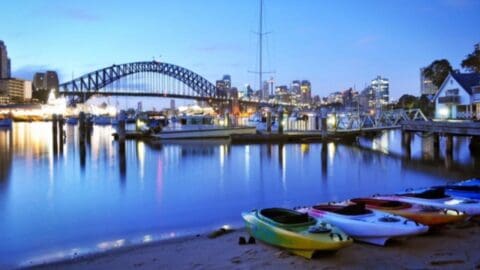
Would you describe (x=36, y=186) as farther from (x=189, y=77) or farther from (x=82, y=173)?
(x=189, y=77)

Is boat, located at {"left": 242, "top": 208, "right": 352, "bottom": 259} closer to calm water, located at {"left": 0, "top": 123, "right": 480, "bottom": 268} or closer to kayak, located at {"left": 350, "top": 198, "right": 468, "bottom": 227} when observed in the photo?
kayak, located at {"left": 350, "top": 198, "right": 468, "bottom": 227}

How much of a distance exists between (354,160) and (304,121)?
185ft

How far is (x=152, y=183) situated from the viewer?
24344 mm

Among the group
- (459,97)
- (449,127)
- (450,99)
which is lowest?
(449,127)

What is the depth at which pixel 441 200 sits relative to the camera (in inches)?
486

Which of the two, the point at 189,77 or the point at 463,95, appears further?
the point at 189,77

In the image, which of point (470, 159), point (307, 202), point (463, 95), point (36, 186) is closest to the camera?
point (307, 202)

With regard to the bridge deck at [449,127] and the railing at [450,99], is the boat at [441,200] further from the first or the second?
the railing at [450,99]

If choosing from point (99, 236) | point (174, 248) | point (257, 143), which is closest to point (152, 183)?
point (99, 236)

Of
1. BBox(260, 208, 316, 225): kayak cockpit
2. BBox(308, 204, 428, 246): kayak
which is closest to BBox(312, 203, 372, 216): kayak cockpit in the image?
BBox(308, 204, 428, 246): kayak

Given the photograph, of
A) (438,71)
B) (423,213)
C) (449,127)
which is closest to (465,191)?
(423,213)

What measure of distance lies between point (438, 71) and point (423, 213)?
66.4 meters

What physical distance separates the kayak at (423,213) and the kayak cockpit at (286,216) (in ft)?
7.06

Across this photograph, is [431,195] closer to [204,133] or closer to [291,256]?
[291,256]
